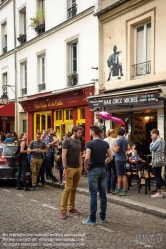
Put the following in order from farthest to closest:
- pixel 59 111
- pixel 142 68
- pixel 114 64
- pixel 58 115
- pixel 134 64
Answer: pixel 58 115 → pixel 59 111 → pixel 114 64 → pixel 134 64 → pixel 142 68

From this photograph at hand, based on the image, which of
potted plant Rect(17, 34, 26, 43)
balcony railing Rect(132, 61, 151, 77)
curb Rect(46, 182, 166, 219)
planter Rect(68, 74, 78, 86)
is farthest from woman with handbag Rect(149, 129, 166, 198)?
potted plant Rect(17, 34, 26, 43)

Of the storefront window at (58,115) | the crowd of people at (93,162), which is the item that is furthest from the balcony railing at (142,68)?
the storefront window at (58,115)

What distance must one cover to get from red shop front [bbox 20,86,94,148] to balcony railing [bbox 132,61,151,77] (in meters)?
2.34

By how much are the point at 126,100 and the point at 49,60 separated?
7283mm

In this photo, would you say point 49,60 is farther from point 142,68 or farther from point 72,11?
point 142,68

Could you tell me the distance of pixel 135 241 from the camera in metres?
5.81

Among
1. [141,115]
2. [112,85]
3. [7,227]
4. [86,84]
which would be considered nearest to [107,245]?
[7,227]

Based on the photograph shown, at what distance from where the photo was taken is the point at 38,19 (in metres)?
19.0

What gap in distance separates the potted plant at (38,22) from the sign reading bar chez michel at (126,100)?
22.7 feet

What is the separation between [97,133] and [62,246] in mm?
2291

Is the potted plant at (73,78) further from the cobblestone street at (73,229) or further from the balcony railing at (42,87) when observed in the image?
the cobblestone street at (73,229)

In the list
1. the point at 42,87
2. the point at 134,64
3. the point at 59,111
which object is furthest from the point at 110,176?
the point at 42,87

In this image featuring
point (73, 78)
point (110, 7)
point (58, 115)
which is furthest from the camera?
point (58, 115)

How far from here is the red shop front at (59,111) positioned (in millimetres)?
15453
